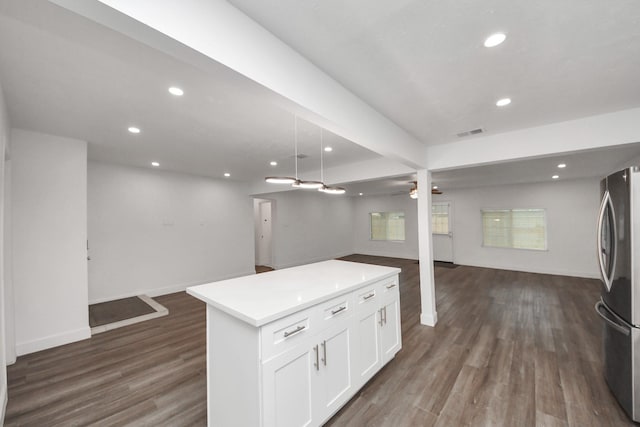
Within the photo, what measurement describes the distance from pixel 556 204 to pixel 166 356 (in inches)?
345

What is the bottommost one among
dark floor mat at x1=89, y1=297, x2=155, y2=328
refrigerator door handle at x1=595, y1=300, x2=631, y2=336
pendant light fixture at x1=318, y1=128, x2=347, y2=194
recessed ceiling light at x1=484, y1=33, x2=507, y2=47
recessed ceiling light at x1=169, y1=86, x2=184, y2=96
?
dark floor mat at x1=89, y1=297, x2=155, y2=328

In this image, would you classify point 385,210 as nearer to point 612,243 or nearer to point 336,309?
point 612,243

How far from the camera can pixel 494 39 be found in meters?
1.52

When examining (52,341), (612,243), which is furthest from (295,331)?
(52,341)

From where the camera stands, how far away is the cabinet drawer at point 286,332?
4.62 feet

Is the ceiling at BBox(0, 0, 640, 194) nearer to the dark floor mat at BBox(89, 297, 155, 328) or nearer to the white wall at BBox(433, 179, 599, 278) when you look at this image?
the dark floor mat at BBox(89, 297, 155, 328)

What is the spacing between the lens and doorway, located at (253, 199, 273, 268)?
26.6 ft

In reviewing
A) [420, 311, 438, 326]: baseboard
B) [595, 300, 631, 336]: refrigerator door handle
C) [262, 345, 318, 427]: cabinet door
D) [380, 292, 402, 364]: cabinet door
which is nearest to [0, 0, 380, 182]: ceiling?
[262, 345, 318, 427]: cabinet door

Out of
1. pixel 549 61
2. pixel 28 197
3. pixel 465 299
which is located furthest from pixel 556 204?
pixel 28 197

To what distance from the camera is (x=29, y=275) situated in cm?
298

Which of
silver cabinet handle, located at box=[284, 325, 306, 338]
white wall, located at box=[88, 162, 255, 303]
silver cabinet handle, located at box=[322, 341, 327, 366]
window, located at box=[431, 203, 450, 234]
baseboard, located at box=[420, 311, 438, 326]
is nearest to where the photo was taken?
silver cabinet handle, located at box=[284, 325, 306, 338]

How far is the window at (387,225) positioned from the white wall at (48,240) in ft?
28.3

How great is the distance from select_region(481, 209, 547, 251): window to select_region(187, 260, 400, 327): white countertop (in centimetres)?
643

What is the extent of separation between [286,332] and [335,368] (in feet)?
2.02
